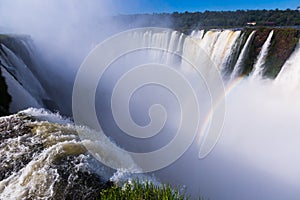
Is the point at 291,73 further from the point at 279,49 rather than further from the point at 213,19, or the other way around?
the point at 213,19

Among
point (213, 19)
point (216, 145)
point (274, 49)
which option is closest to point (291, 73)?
point (274, 49)

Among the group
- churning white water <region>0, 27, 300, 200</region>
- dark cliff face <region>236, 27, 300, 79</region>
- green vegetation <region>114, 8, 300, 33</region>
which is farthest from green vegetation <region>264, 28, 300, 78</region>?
green vegetation <region>114, 8, 300, 33</region>

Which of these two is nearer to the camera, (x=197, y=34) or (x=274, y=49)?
(x=274, y=49)

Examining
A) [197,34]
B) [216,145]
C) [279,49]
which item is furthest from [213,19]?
[216,145]

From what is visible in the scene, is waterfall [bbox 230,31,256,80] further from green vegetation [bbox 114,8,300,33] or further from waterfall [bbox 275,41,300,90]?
green vegetation [bbox 114,8,300,33]

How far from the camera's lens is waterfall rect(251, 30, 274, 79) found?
15.2 m

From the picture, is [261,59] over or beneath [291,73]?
over

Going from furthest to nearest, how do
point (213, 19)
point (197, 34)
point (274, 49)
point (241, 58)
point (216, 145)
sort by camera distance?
point (213, 19), point (197, 34), point (241, 58), point (274, 49), point (216, 145)

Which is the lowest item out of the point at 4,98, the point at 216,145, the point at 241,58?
the point at 4,98

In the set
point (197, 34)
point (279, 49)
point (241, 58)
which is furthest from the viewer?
point (197, 34)

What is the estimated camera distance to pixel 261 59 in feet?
50.4

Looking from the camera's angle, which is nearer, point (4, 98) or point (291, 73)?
point (4, 98)

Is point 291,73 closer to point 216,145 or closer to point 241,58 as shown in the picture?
point 241,58

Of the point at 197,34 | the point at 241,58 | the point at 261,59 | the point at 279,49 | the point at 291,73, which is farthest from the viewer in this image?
the point at 197,34
